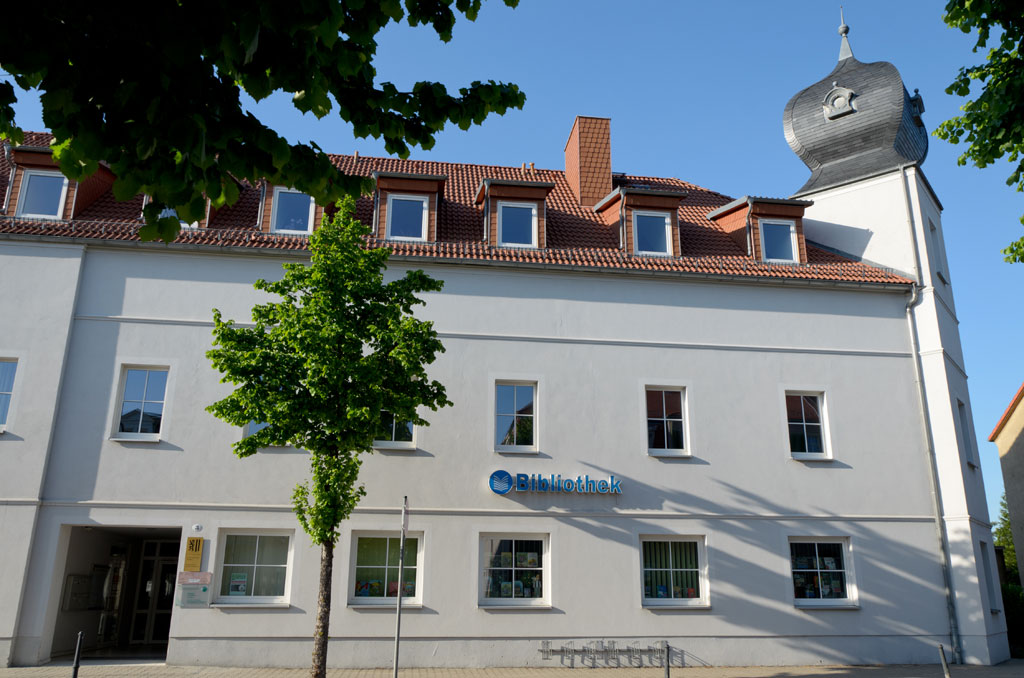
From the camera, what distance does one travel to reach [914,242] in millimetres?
18047

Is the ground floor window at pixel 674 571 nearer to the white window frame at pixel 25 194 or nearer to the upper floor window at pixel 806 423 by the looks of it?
the upper floor window at pixel 806 423

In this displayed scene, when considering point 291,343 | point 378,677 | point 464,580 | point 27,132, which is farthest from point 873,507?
point 27,132

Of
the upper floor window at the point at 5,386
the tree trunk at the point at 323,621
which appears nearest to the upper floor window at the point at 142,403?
the upper floor window at the point at 5,386

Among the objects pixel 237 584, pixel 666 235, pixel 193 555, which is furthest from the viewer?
pixel 666 235

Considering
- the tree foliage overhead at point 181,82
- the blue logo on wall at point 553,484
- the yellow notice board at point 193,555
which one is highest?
the tree foliage overhead at point 181,82

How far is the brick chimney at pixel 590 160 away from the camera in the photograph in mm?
20375

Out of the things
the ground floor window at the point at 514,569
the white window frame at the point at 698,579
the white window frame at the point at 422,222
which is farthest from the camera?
the white window frame at the point at 422,222

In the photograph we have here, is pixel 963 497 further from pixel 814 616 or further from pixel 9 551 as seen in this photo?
pixel 9 551

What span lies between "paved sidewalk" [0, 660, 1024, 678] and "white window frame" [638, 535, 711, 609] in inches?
44.5

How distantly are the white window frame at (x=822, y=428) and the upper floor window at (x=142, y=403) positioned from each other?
1228 cm

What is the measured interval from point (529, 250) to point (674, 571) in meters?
7.21

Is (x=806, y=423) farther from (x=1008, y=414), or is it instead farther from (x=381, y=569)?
(x=1008, y=414)

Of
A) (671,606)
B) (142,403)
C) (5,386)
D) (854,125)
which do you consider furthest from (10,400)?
(854,125)

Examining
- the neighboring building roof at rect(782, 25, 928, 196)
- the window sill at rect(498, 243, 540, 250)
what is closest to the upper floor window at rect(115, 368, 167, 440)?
the window sill at rect(498, 243, 540, 250)
